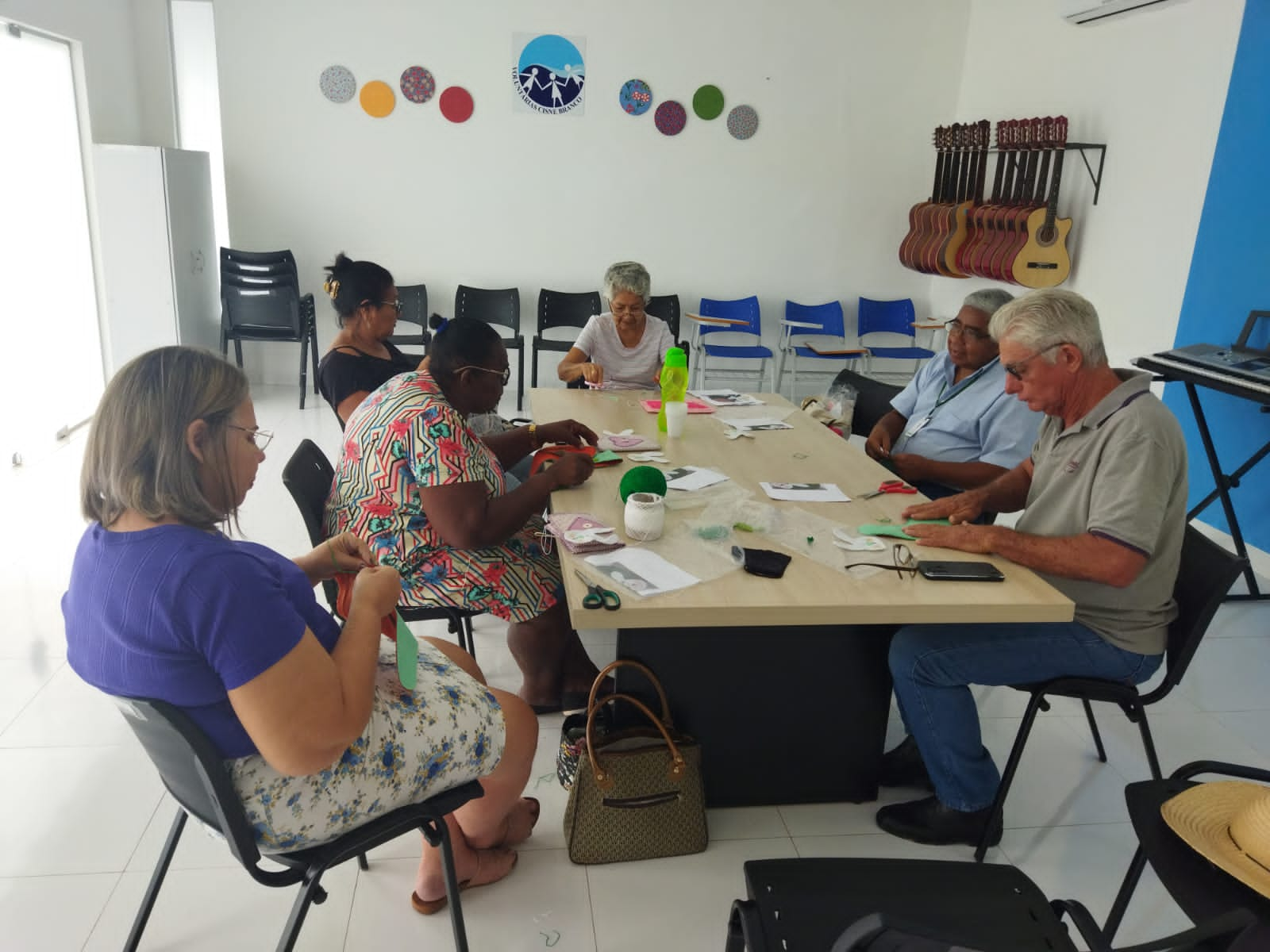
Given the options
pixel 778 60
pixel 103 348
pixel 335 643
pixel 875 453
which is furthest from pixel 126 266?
pixel 335 643

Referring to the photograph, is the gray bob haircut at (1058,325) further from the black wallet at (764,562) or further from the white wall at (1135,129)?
the white wall at (1135,129)

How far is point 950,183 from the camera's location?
245 inches

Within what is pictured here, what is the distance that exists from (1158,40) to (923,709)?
4101 mm

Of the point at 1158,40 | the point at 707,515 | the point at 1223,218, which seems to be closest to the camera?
the point at 707,515

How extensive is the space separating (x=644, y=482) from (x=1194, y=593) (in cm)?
124

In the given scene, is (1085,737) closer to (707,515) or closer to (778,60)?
(707,515)

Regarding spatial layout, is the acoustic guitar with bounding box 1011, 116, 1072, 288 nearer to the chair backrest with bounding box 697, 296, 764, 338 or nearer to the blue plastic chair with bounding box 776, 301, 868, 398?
the blue plastic chair with bounding box 776, 301, 868, 398

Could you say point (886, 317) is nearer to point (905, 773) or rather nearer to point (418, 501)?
point (905, 773)

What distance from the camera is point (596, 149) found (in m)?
6.38

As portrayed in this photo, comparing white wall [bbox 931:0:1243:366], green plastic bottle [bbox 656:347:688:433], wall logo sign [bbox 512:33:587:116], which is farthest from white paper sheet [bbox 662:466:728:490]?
wall logo sign [bbox 512:33:587:116]

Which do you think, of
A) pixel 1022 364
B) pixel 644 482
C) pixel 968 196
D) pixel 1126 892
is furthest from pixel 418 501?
pixel 968 196

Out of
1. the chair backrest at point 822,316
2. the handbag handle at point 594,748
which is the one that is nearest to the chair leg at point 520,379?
the chair backrest at point 822,316

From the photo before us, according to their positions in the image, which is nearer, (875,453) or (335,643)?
(335,643)

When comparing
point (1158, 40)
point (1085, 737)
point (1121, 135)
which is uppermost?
point (1158, 40)
